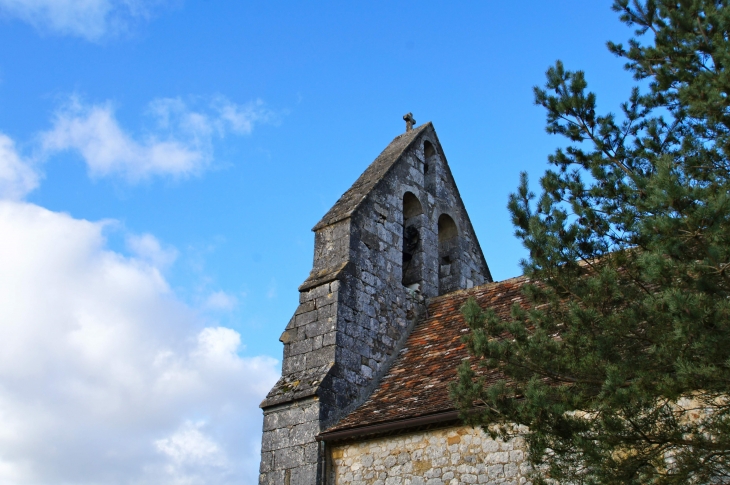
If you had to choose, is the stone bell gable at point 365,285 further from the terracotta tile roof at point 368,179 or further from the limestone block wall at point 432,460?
the limestone block wall at point 432,460

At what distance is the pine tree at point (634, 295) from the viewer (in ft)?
14.4

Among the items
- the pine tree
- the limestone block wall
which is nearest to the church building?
the limestone block wall

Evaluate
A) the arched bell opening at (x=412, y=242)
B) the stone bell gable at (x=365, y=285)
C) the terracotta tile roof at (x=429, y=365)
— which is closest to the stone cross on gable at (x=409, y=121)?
the stone bell gable at (x=365, y=285)

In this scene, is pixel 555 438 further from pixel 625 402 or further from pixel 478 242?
pixel 478 242

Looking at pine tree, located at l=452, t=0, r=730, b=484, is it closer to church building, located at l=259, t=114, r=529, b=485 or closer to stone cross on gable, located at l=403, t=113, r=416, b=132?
church building, located at l=259, t=114, r=529, b=485

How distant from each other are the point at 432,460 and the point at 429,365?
157 cm

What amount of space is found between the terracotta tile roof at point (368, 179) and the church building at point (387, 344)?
0.03m

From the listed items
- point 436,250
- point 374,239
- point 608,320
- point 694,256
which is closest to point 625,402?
point 608,320

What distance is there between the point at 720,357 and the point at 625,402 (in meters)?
0.62

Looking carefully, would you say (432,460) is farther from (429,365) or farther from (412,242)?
(412,242)

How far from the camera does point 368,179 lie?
10.9m

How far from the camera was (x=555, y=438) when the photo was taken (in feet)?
16.3

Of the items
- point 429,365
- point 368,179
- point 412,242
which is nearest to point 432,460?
point 429,365

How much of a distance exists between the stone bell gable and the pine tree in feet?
11.1
